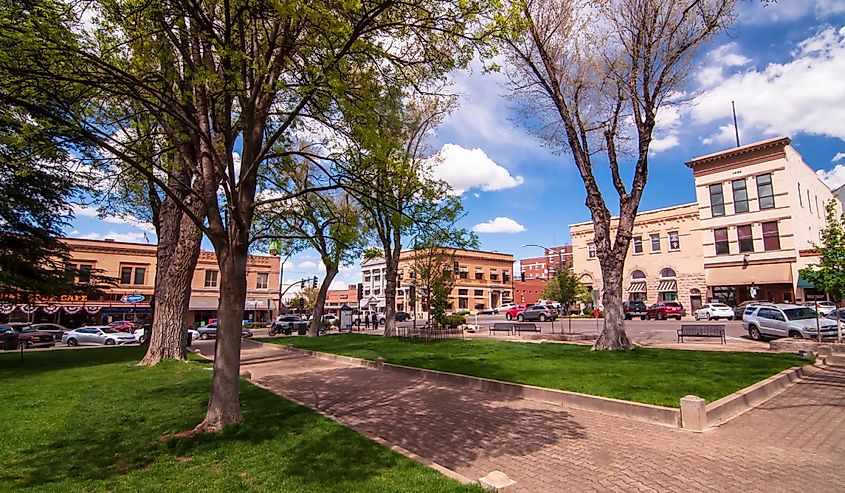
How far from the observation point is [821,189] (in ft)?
159

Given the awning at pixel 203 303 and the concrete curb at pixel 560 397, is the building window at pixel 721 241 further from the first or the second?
the awning at pixel 203 303

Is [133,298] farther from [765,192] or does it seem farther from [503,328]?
[765,192]

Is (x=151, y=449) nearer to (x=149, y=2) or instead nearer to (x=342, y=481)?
(x=342, y=481)

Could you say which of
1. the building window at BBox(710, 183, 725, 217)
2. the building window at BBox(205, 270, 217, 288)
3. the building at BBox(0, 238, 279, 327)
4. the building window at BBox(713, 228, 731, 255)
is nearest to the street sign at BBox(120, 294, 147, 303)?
the building at BBox(0, 238, 279, 327)

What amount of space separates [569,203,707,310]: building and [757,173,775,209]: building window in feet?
18.3

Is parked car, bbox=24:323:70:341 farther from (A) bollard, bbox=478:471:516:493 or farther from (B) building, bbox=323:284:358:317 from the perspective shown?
(B) building, bbox=323:284:358:317

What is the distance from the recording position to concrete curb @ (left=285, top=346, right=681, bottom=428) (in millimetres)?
7488

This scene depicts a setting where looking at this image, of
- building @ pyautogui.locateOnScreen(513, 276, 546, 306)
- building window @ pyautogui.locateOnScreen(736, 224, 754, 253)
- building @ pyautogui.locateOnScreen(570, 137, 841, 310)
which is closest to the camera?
building @ pyautogui.locateOnScreen(570, 137, 841, 310)

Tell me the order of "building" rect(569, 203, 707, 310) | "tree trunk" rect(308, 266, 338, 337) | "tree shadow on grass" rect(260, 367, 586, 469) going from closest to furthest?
"tree shadow on grass" rect(260, 367, 586, 469)
"tree trunk" rect(308, 266, 338, 337)
"building" rect(569, 203, 707, 310)

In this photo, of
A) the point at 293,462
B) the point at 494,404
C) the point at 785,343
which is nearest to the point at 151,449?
the point at 293,462

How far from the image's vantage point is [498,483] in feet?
14.6

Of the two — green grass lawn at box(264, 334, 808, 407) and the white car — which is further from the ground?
the white car

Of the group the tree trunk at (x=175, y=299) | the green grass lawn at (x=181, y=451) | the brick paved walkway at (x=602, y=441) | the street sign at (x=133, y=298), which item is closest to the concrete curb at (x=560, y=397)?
the brick paved walkway at (x=602, y=441)

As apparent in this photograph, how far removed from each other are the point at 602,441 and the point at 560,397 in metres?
2.51
